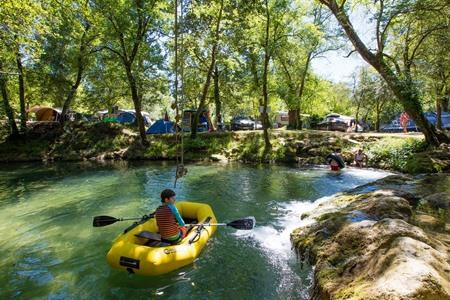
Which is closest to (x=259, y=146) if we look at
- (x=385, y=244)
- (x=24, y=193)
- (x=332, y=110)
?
(x=24, y=193)

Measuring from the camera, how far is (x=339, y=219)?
6.86 metres

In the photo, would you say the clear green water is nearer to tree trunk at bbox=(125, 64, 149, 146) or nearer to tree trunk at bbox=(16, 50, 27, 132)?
tree trunk at bbox=(125, 64, 149, 146)

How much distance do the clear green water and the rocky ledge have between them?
72 centimetres

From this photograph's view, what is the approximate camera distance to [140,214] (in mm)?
10383

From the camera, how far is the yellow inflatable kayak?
5.77 metres

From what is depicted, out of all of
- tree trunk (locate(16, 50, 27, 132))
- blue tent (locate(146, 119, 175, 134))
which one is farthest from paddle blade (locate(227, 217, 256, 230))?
blue tent (locate(146, 119, 175, 134))

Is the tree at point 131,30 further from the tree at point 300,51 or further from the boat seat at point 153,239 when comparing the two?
the boat seat at point 153,239

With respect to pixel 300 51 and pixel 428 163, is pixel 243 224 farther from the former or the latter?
pixel 300 51

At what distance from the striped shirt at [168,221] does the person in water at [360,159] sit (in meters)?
13.9

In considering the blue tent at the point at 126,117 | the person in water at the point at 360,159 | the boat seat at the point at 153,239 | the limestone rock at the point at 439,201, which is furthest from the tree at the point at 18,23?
the blue tent at the point at 126,117

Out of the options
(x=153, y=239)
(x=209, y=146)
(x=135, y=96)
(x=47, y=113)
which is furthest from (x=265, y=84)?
(x=47, y=113)

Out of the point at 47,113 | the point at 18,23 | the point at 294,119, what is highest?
the point at 18,23

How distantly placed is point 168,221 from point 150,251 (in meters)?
0.79

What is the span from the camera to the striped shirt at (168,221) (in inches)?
259
